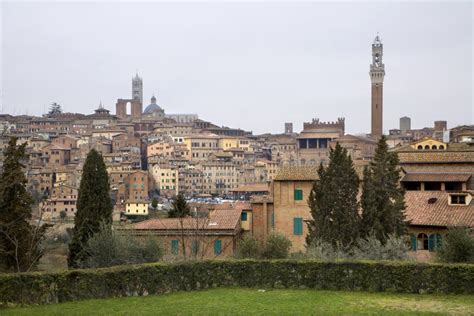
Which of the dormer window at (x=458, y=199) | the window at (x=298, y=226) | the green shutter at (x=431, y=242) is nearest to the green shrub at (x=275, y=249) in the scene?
the green shutter at (x=431, y=242)

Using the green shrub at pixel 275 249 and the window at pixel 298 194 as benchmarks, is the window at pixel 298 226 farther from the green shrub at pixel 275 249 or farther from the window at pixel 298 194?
the green shrub at pixel 275 249

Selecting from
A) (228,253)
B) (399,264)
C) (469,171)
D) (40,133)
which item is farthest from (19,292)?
(40,133)

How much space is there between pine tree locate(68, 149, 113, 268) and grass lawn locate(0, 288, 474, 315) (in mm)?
8285

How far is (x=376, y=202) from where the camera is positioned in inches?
776

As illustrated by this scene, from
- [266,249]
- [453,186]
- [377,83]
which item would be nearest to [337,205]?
[266,249]

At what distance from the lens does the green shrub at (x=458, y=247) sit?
17.2 metres

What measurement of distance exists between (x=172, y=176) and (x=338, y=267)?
65758 millimetres

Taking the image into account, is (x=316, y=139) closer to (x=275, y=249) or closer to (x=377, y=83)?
(x=377, y=83)

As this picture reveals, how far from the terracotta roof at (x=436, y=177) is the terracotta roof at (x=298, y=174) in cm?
396

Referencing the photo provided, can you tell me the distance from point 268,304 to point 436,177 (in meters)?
14.8

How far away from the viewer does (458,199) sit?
22.1 m

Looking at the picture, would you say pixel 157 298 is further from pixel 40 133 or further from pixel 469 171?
pixel 40 133

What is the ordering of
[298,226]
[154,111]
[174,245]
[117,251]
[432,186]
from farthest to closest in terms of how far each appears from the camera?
[154,111], [298,226], [432,186], [174,245], [117,251]

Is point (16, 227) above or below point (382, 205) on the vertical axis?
below
